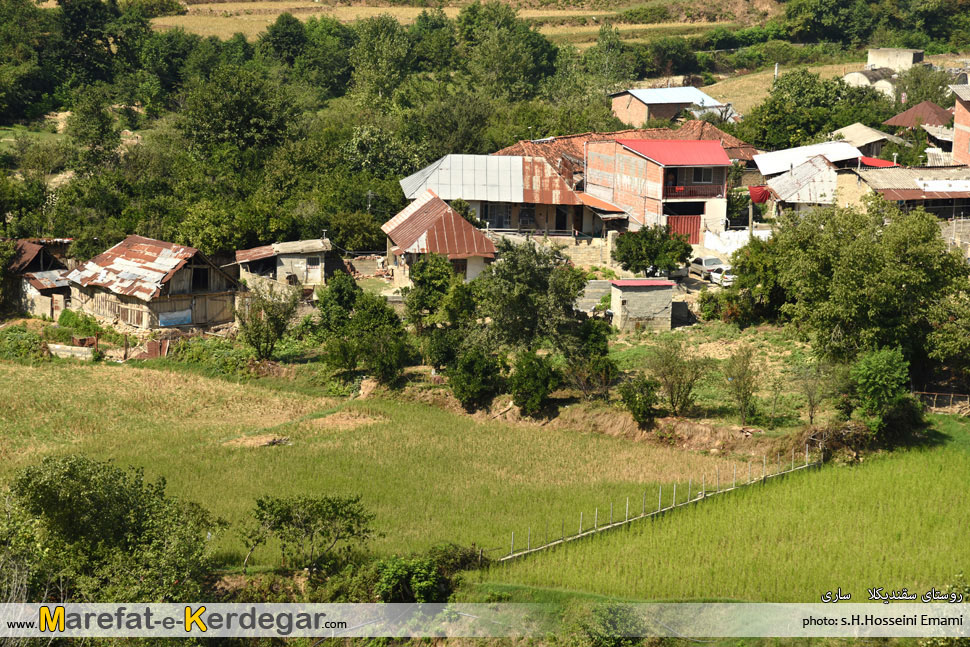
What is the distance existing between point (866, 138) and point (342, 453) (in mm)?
41626

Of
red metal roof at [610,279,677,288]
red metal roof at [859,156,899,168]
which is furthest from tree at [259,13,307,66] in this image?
red metal roof at [610,279,677,288]

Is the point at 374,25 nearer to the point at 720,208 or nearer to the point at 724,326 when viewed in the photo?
the point at 720,208

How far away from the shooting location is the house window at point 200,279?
143 feet

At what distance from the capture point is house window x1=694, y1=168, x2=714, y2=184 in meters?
51.7

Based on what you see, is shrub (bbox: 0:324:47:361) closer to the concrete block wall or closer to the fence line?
the concrete block wall

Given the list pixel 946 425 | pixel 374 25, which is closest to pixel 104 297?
pixel 946 425

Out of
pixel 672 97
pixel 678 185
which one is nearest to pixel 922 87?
pixel 672 97

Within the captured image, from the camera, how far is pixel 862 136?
62.3 meters

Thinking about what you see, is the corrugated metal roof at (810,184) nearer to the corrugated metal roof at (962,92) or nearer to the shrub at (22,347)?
the corrugated metal roof at (962,92)

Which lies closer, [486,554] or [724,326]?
[486,554]

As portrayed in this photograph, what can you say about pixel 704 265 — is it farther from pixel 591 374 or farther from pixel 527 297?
pixel 591 374

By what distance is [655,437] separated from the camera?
3180cm

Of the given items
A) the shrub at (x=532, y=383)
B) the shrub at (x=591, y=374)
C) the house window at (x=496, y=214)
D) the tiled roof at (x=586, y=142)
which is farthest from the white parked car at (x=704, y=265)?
the shrub at (x=532, y=383)

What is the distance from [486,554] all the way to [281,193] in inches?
1360
